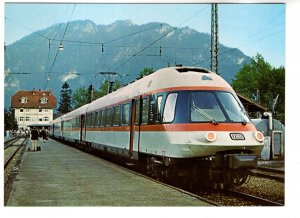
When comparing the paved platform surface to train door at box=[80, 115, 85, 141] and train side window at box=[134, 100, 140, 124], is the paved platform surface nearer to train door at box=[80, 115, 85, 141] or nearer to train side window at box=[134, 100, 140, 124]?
train side window at box=[134, 100, 140, 124]

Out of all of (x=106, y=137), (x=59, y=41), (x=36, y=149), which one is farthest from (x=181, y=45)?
(x=36, y=149)

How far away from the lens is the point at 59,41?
48.6 feet

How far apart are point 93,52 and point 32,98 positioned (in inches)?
91.9

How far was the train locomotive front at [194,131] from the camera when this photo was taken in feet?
34.9

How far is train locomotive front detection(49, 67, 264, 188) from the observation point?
34.9 ft

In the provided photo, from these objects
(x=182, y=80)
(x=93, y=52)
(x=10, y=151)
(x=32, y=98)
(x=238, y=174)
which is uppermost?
(x=93, y=52)

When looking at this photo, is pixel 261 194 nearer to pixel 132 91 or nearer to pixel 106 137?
pixel 132 91

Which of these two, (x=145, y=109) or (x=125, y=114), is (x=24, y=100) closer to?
(x=125, y=114)

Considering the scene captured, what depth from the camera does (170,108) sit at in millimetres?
11461

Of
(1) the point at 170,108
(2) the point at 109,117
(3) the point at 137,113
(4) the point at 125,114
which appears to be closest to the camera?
(1) the point at 170,108

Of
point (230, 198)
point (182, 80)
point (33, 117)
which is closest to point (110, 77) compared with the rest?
point (33, 117)

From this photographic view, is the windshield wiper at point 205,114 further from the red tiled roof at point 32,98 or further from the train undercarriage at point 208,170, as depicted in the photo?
the red tiled roof at point 32,98

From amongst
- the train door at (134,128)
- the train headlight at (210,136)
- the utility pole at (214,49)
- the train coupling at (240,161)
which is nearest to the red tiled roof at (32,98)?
the train door at (134,128)
